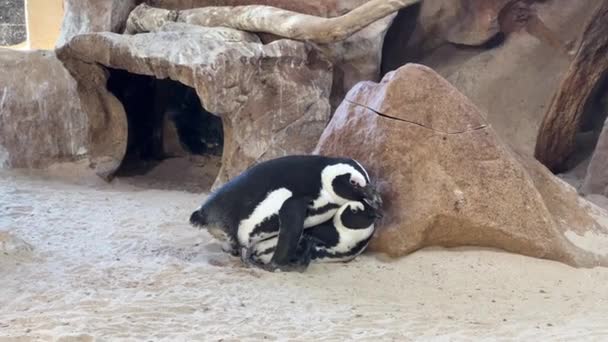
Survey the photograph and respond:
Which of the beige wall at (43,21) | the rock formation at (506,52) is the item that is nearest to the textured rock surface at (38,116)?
the rock formation at (506,52)

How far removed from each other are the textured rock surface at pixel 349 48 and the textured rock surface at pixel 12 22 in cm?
572

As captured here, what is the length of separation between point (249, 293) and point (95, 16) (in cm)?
408

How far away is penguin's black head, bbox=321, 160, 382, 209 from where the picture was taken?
3250 mm

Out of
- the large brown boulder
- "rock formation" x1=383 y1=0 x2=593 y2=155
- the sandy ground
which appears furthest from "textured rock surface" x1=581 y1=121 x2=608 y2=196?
the sandy ground

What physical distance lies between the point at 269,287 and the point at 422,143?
1161mm

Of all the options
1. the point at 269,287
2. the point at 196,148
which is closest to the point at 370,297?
the point at 269,287

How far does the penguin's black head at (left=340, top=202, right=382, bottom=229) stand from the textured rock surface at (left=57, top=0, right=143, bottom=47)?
3.57 meters

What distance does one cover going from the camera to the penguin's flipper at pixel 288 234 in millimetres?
3115

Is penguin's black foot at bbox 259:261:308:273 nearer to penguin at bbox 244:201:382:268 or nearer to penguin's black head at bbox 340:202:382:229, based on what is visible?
penguin at bbox 244:201:382:268

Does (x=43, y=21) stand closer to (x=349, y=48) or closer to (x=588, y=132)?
(x=349, y=48)

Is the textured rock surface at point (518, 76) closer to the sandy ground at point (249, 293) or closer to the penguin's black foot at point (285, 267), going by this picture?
the sandy ground at point (249, 293)

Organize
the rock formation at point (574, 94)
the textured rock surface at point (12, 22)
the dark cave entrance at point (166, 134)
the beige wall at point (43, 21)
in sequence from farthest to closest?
the textured rock surface at point (12, 22), the beige wall at point (43, 21), the dark cave entrance at point (166, 134), the rock formation at point (574, 94)

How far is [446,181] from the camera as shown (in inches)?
136

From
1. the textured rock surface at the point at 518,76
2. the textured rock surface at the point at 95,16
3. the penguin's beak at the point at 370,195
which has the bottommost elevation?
the penguin's beak at the point at 370,195
